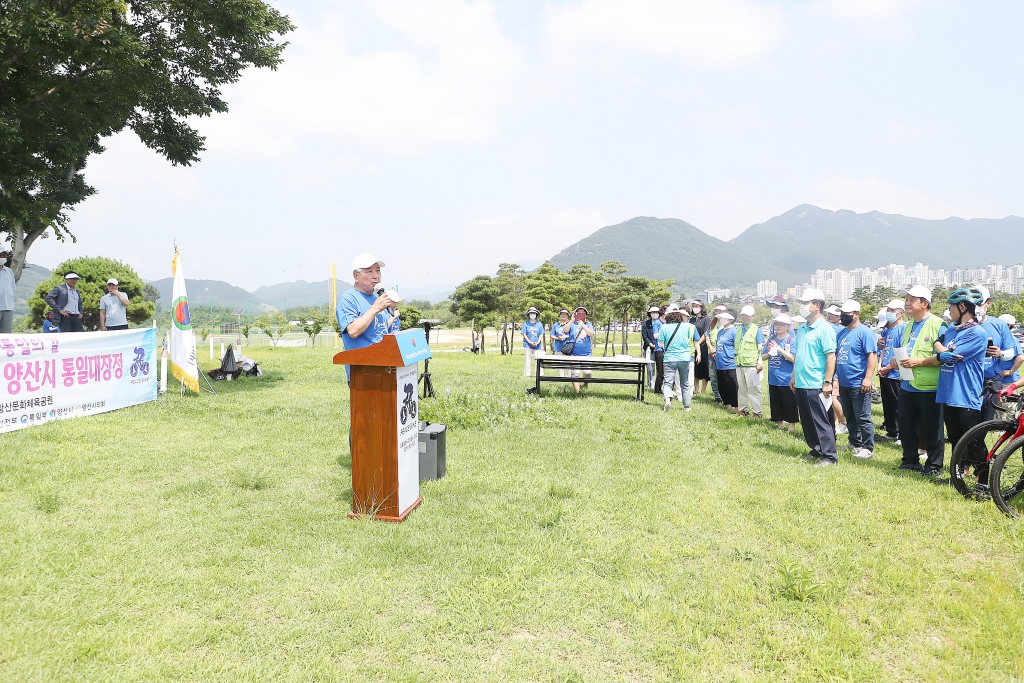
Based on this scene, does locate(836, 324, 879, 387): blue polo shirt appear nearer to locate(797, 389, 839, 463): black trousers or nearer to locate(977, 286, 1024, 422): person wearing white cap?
locate(797, 389, 839, 463): black trousers

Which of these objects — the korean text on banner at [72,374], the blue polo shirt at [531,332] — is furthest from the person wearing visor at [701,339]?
the korean text on banner at [72,374]

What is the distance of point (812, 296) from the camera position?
7129 mm

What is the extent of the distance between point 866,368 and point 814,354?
0.92 meters

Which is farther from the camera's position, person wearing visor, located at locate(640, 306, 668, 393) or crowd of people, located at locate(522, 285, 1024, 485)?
person wearing visor, located at locate(640, 306, 668, 393)

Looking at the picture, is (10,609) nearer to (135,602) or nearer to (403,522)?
(135,602)

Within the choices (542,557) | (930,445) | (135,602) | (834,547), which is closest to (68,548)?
(135,602)

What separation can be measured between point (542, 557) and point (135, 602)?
2.52 metres

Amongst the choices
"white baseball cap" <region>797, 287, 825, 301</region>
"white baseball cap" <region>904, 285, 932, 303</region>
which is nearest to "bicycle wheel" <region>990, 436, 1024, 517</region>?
"white baseball cap" <region>904, 285, 932, 303</region>

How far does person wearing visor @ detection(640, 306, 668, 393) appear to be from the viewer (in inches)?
485

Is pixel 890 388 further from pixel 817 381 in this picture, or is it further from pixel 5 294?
pixel 5 294

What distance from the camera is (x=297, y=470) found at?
617 centimetres

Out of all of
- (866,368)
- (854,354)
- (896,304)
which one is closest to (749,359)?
(896,304)

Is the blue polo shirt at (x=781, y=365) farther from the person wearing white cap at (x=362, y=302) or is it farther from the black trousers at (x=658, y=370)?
the person wearing white cap at (x=362, y=302)

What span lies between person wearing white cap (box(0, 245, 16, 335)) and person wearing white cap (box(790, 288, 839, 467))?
41.7 feet
